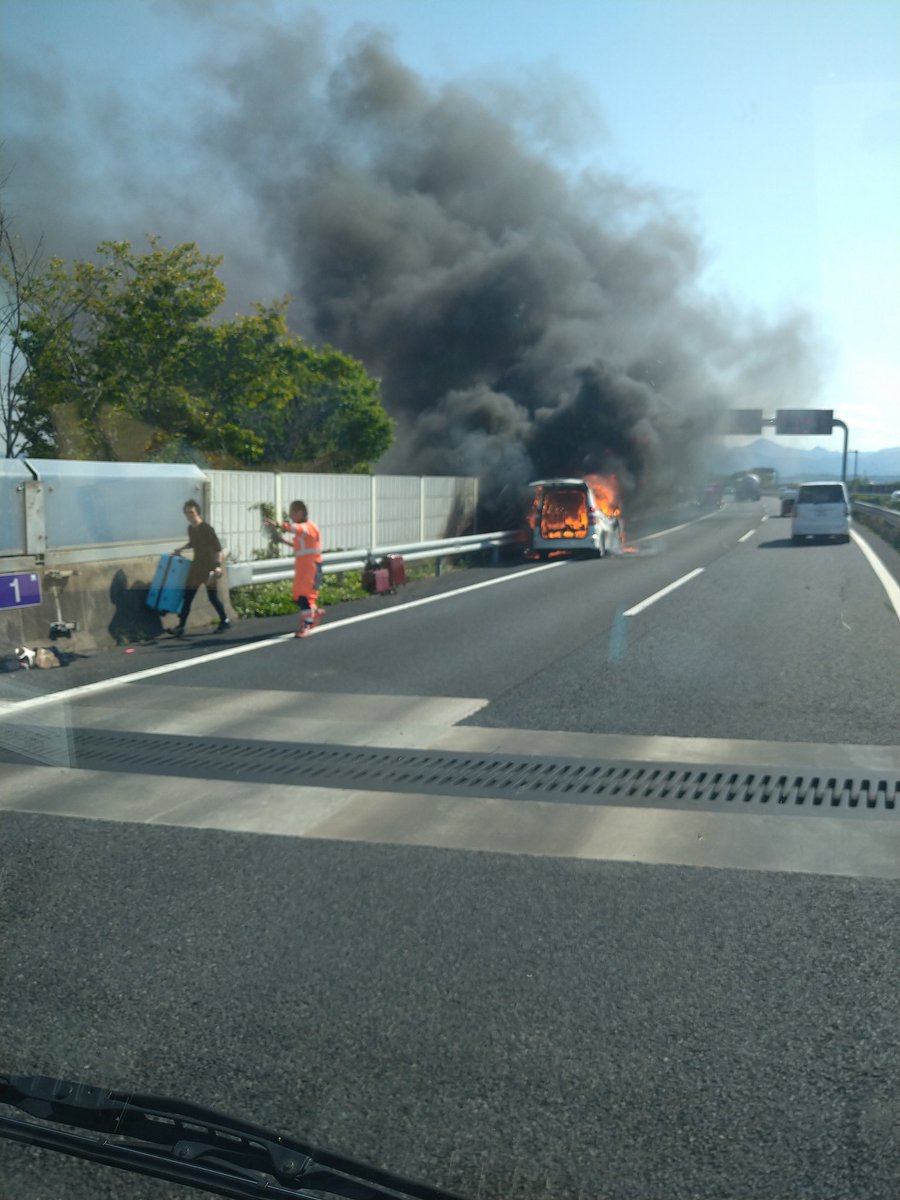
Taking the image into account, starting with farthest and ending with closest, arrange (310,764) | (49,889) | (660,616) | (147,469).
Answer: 1. (660,616)
2. (147,469)
3. (310,764)
4. (49,889)

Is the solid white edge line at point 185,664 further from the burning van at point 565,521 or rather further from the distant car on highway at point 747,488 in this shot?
the distant car on highway at point 747,488

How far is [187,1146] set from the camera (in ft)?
8.18

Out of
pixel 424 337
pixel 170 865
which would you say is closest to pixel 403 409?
pixel 424 337

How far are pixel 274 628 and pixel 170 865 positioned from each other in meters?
8.26

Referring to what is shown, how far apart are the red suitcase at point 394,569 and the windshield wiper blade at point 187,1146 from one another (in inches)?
577

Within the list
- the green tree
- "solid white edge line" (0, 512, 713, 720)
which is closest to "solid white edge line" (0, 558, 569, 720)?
"solid white edge line" (0, 512, 713, 720)

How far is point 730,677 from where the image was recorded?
9852 millimetres

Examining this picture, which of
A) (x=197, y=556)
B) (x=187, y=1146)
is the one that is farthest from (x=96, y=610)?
(x=187, y=1146)

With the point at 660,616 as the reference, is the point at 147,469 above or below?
above

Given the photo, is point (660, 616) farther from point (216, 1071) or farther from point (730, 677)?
point (216, 1071)

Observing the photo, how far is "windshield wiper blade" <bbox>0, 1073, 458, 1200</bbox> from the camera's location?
7.80 feet

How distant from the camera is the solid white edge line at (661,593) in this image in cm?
1464

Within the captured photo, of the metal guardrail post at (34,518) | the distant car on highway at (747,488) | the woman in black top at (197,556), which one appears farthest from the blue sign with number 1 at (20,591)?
the distant car on highway at (747,488)

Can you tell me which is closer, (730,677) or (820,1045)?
(820,1045)
